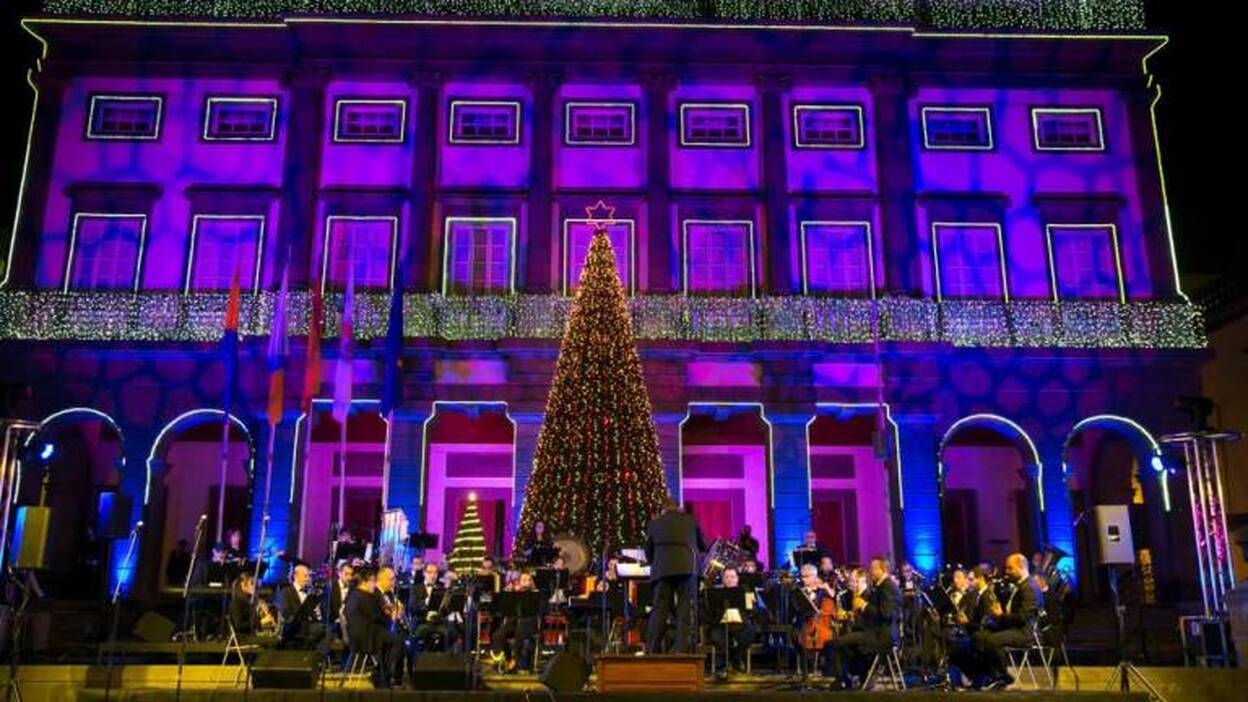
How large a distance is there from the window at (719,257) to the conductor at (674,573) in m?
12.5

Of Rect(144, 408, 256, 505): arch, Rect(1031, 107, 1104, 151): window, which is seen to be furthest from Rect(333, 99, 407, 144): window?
Rect(1031, 107, 1104, 151): window

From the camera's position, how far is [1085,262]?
24.5 m

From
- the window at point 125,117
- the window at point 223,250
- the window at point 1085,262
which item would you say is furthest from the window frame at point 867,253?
the window at point 125,117

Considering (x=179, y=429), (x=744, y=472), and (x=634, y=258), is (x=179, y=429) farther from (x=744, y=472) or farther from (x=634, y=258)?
(x=744, y=472)

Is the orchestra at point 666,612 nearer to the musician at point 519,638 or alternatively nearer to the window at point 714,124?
the musician at point 519,638

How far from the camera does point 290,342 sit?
22.6 metres

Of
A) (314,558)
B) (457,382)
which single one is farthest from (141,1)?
(314,558)

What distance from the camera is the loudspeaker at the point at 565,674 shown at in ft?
33.8

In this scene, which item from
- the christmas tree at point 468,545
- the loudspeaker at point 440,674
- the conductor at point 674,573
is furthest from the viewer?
the christmas tree at point 468,545

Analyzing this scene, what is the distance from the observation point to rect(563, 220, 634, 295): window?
2394 centimetres

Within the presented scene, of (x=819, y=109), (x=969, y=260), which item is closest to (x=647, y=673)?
(x=969, y=260)

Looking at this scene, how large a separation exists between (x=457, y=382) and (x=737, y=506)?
23.7 feet

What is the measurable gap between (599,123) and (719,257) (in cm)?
410

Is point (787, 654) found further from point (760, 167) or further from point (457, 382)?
point (760, 167)
